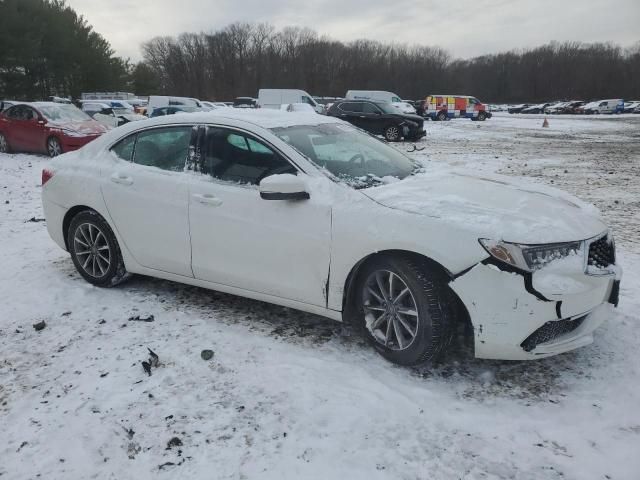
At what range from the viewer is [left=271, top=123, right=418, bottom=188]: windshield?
3.40 m

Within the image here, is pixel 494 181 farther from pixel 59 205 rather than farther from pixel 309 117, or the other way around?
pixel 59 205

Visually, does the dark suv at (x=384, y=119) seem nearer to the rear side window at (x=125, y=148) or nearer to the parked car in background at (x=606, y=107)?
the rear side window at (x=125, y=148)

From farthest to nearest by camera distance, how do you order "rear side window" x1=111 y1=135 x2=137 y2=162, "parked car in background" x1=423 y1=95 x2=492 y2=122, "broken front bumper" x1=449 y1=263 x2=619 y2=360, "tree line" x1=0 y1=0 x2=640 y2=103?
"tree line" x1=0 y1=0 x2=640 y2=103 → "parked car in background" x1=423 y1=95 x2=492 y2=122 → "rear side window" x1=111 y1=135 x2=137 y2=162 → "broken front bumper" x1=449 y1=263 x2=619 y2=360

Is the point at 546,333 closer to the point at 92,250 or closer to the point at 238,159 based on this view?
the point at 238,159

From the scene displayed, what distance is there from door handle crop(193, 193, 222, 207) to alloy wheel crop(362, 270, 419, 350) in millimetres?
1250

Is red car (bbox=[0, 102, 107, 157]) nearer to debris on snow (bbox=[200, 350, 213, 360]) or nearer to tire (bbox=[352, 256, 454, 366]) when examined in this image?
debris on snow (bbox=[200, 350, 213, 360])

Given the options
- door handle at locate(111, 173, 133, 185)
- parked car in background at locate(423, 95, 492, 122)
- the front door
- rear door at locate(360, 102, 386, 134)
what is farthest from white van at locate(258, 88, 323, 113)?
the front door

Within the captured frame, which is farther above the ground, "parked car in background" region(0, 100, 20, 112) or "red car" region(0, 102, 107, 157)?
"parked car in background" region(0, 100, 20, 112)

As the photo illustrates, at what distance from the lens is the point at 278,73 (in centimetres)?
10144

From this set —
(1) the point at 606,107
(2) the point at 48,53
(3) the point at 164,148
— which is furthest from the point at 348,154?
(1) the point at 606,107

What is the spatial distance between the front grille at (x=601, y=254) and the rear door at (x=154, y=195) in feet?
9.00

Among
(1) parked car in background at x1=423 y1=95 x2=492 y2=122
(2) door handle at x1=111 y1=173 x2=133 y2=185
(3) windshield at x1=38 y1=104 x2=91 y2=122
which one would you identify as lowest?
(2) door handle at x1=111 y1=173 x2=133 y2=185

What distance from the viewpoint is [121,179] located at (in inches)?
159

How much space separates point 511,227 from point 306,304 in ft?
4.61
